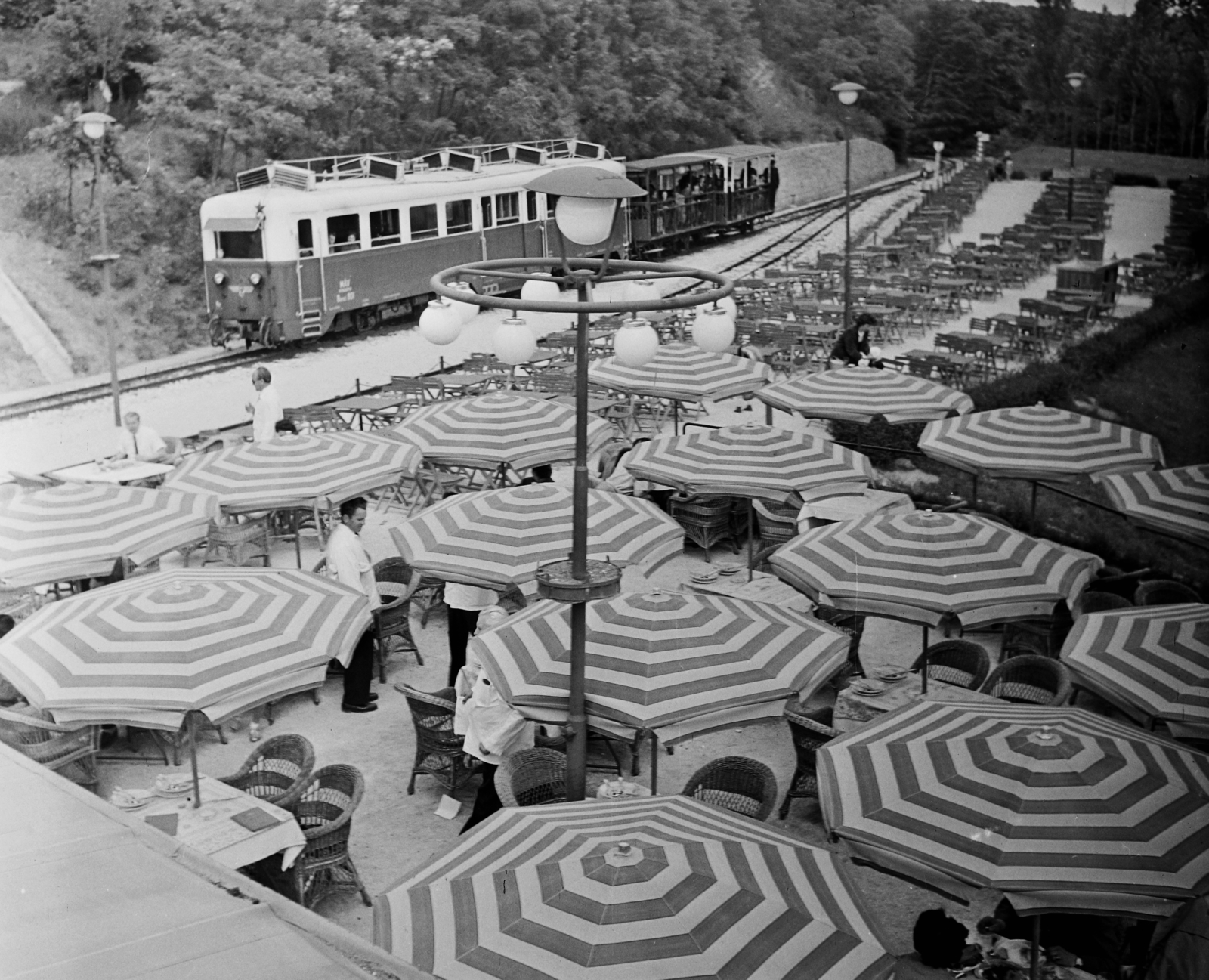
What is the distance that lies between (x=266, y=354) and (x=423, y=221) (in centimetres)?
281

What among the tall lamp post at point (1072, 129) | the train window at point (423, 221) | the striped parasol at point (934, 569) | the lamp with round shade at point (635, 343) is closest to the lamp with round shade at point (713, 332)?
the lamp with round shade at point (635, 343)

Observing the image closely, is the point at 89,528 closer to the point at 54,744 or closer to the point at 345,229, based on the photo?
the point at 54,744

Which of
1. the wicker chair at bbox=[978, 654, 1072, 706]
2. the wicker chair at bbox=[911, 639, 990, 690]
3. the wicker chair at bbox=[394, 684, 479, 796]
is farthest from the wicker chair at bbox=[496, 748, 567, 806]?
the wicker chair at bbox=[978, 654, 1072, 706]

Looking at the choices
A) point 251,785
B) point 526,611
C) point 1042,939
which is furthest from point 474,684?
point 1042,939

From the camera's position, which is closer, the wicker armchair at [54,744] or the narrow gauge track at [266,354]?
the wicker armchair at [54,744]

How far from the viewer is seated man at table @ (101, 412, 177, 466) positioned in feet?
38.7

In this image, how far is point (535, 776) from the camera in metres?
6.76

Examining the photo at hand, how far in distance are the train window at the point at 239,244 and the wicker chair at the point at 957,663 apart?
1196cm

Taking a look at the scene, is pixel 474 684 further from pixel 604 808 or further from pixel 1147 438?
pixel 1147 438

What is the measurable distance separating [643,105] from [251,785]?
13.9m

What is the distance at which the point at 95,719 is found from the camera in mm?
6148

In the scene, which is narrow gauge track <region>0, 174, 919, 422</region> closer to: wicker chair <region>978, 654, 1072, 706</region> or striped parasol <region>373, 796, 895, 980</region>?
wicker chair <region>978, 654, 1072, 706</region>

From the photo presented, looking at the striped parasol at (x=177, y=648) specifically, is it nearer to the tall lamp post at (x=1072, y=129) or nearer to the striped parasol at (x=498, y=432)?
the striped parasol at (x=498, y=432)

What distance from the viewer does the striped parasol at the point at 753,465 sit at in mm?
9484
